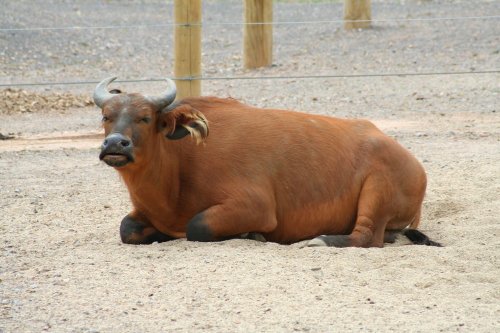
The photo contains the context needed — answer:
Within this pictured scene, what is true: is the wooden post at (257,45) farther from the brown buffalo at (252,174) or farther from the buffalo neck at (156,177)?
the buffalo neck at (156,177)

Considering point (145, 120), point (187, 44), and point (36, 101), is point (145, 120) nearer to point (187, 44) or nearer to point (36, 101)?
point (187, 44)

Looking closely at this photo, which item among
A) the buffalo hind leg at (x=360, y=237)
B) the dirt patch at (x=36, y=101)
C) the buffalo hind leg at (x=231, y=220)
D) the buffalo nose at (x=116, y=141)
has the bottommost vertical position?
the dirt patch at (x=36, y=101)

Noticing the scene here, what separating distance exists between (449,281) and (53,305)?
2301 millimetres

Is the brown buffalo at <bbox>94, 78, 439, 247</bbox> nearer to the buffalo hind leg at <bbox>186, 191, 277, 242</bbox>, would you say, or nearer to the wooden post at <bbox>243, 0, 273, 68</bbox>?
the buffalo hind leg at <bbox>186, 191, 277, 242</bbox>

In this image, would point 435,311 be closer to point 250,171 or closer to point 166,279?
point 166,279

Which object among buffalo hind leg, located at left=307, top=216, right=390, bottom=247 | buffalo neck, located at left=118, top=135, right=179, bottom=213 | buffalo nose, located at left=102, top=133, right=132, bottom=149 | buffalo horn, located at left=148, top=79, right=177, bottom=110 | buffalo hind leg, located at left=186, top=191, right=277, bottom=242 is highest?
buffalo horn, located at left=148, top=79, right=177, bottom=110

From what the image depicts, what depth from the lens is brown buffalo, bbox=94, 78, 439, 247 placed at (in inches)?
279

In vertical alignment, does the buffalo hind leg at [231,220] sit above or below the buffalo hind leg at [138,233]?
above

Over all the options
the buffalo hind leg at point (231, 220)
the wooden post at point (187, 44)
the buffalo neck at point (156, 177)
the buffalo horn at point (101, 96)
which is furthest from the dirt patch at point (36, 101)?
the buffalo hind leg at point (231, 220)

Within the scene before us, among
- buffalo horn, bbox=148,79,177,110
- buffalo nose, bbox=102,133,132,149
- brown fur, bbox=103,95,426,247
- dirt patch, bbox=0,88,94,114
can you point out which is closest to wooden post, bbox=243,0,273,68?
dirt patch, bbox=0,88,94,114

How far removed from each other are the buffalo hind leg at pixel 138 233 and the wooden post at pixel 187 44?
427cm

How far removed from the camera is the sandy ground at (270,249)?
18.3 feet

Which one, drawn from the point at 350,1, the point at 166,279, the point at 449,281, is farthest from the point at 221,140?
the point at 350,1

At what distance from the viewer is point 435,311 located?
561 centimetres
